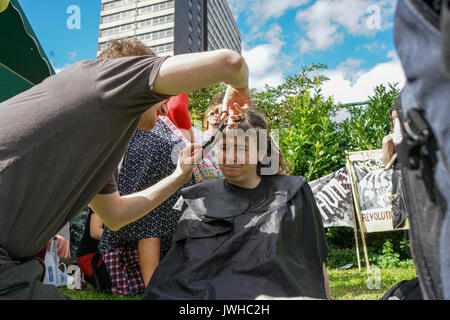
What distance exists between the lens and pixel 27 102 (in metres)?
0.85

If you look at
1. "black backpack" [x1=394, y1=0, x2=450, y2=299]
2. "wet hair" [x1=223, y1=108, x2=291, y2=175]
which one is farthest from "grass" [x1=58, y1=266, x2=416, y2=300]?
"black backpack" [x1=394, y1=0, x2=450, y2=299]

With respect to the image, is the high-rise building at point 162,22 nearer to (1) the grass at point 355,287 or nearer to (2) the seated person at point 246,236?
(1) the grass at point 355,287

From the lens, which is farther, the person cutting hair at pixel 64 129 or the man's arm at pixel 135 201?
the man's arm at pixel 135 201

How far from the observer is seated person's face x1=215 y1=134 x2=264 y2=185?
6.07 ft

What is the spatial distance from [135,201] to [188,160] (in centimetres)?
30

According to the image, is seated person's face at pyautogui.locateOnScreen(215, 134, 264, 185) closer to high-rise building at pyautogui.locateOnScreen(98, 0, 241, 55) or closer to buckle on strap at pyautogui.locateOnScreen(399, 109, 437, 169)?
buckle on strap at pyautogui.locateOnScreen(399, 109, 437, 169)

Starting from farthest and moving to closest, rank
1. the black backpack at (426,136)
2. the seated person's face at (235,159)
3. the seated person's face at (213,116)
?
the seated person's face at (213,116), the seated person's face at (235,159), the black backpack at (426,136)

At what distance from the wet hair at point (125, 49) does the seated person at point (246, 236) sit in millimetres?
727

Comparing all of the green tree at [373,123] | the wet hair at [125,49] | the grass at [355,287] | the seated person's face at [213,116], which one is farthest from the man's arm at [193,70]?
the green tree at [373,123]

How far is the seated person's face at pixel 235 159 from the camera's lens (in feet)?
6.07

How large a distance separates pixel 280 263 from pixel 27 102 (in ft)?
3.62

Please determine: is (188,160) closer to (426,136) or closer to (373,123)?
(426,136)

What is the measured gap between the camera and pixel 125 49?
4.24 feet

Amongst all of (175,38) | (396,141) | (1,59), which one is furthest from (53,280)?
(175,38)
